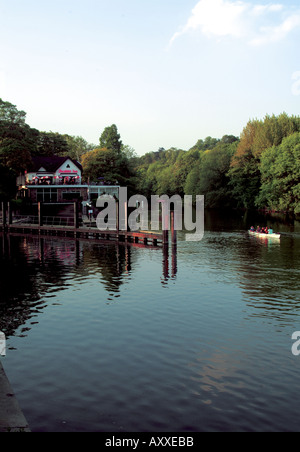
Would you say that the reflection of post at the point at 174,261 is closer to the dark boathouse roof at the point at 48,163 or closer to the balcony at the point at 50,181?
the balcony at the point at 50,181

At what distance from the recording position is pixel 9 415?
31.3 feet

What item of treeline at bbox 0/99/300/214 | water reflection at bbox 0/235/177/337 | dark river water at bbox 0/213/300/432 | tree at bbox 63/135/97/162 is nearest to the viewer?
dark river water at bbox 0/213/300/432

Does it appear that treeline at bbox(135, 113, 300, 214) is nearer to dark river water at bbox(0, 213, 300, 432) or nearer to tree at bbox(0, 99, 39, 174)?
tree at bbox(0, 99, 39, 174)

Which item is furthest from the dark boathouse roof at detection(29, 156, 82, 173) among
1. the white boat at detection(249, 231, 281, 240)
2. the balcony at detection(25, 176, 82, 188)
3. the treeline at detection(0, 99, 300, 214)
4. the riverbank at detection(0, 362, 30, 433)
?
the riverbank at detection(0, 362, 30, 433)

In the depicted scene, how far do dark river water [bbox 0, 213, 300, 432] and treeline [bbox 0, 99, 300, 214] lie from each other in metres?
47.1

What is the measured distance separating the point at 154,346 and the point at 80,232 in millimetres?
41831

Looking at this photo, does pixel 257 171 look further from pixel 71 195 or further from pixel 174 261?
pixel 174 261

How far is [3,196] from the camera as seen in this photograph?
70.3 meters

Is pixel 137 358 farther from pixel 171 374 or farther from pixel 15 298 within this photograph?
pixel 15 298

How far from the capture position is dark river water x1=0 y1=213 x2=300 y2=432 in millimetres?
11852

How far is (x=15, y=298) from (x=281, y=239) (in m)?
35.7

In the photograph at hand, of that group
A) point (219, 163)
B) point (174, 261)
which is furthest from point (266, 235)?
point (219, 163)

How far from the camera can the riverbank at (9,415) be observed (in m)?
9.07
